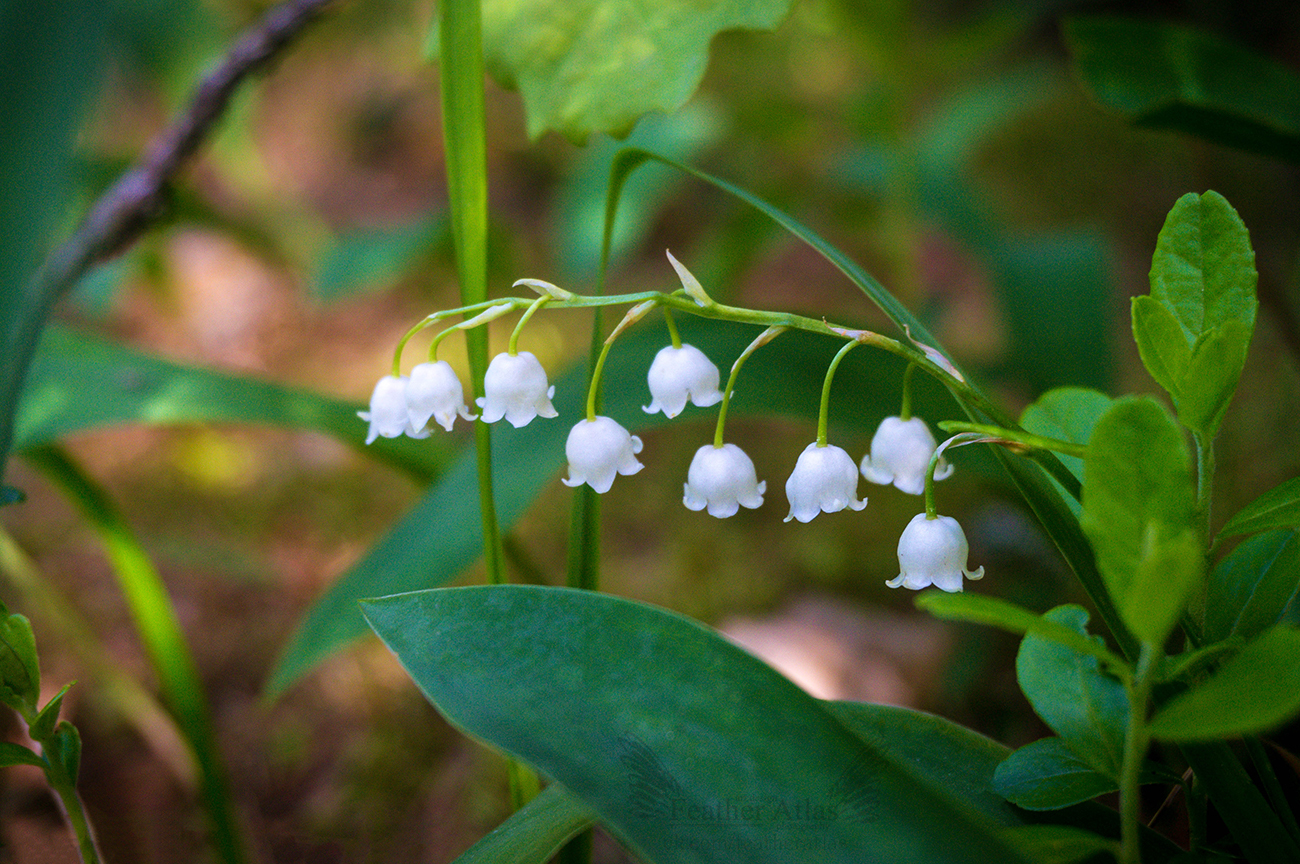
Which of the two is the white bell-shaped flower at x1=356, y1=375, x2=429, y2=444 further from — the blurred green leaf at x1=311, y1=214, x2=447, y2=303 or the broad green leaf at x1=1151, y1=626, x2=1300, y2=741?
the blurred green leaf at x1=311, y1=214, x2=447, y2=303

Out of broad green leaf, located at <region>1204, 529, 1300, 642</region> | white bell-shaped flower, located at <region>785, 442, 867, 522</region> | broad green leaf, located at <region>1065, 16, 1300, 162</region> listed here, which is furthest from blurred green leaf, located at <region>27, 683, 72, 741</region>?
broad green leaf, located at <region>1065, 16, 1300, 162</region>

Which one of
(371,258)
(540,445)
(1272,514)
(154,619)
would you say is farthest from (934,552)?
(371,258)

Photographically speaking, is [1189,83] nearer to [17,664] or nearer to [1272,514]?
[1272,514]

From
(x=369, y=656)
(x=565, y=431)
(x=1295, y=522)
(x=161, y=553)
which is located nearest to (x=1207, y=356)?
(x=1295, y=522)

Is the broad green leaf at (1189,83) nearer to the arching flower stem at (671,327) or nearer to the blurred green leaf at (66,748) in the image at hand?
the arching flower stem at (671,327)

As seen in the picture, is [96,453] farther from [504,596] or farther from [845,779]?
[845,779]

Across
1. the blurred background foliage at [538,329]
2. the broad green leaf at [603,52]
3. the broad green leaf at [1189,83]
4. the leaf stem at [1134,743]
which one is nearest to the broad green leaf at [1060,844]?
the leaf stem at [1134,743]
